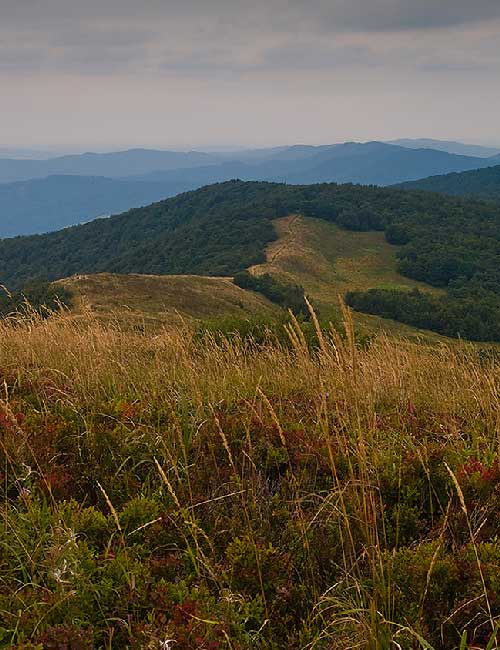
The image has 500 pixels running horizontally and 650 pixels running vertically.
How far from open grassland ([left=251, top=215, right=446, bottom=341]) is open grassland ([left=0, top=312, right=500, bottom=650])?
177ft

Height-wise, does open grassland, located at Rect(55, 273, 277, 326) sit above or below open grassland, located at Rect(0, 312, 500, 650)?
→ below

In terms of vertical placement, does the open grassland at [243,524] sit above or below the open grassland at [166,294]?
above

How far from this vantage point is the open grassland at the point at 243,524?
2.10 metres

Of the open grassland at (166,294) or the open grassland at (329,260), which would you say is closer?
the open grassland at (166,294)

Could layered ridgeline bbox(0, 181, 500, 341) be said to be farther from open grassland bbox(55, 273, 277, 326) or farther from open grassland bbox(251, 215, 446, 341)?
open grassland bbox(55, 273, 277, 326)

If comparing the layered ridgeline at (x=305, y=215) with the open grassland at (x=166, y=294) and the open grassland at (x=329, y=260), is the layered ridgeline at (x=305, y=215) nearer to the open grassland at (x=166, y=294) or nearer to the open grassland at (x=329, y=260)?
the open grassland at (x=329, y=260)

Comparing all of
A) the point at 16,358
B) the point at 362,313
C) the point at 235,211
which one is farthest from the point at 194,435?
the point at 235,211

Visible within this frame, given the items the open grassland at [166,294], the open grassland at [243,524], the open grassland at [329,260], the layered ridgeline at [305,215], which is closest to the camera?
the open grassland at [243,524]

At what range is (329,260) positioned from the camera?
84.1m

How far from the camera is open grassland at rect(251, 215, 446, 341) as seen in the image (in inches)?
2798

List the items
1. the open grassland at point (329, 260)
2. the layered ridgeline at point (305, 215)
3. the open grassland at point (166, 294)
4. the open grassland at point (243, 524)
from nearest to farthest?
1. the open grassland at point (243, 524)
2. the open grassland at point (166, 294)
3. the layered ridgeline at point (305, 215)
4. the open grassland at point (329, 260)

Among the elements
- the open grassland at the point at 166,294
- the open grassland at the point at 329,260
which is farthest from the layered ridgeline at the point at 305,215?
the open grassland at the point at 166,294

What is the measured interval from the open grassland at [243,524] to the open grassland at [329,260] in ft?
177

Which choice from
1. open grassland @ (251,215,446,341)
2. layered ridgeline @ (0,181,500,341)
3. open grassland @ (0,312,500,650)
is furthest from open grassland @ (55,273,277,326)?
open grassland @ (0,312,500,650)
